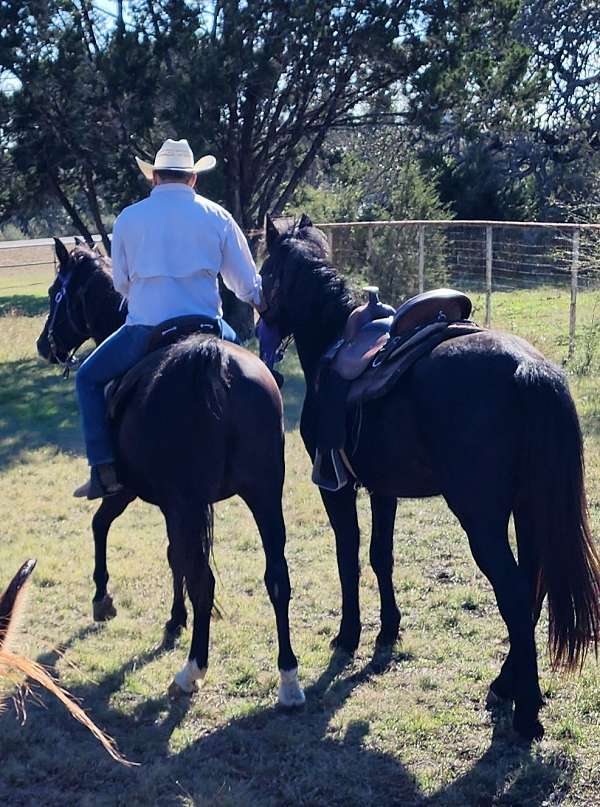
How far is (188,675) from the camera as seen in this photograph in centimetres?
427

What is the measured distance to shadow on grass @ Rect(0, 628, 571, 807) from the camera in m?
3.40

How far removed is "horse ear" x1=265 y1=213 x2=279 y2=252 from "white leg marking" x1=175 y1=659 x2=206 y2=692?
7.01 ft

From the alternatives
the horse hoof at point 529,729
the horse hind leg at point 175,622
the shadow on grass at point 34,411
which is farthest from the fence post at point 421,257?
the horse hoof at point 529,729

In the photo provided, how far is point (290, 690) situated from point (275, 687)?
237mm

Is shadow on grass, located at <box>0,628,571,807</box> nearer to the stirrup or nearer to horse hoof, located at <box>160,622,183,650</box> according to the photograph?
horse hoof, located at <box>160,622,183,650</box>

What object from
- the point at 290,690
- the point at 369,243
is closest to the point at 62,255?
the point at 290,690

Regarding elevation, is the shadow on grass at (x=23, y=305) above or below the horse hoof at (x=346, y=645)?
above

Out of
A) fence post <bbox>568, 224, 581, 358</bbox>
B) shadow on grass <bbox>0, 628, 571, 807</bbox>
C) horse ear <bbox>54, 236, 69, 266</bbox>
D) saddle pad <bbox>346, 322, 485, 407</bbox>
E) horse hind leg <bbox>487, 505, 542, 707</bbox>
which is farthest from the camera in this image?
fence post <bbox>568, 224, 581, 358</bbox>

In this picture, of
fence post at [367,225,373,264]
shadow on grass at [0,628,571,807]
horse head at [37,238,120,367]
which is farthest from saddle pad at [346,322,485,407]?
fence post at [367,225,373,264]

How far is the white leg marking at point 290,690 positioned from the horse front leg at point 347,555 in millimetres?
593

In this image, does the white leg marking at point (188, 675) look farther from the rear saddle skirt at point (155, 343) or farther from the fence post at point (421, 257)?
the fence post at point (421, 257)

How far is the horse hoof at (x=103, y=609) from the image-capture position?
17.3ft

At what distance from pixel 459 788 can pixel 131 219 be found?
2.85 metres

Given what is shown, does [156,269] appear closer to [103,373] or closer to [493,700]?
[103,373]
